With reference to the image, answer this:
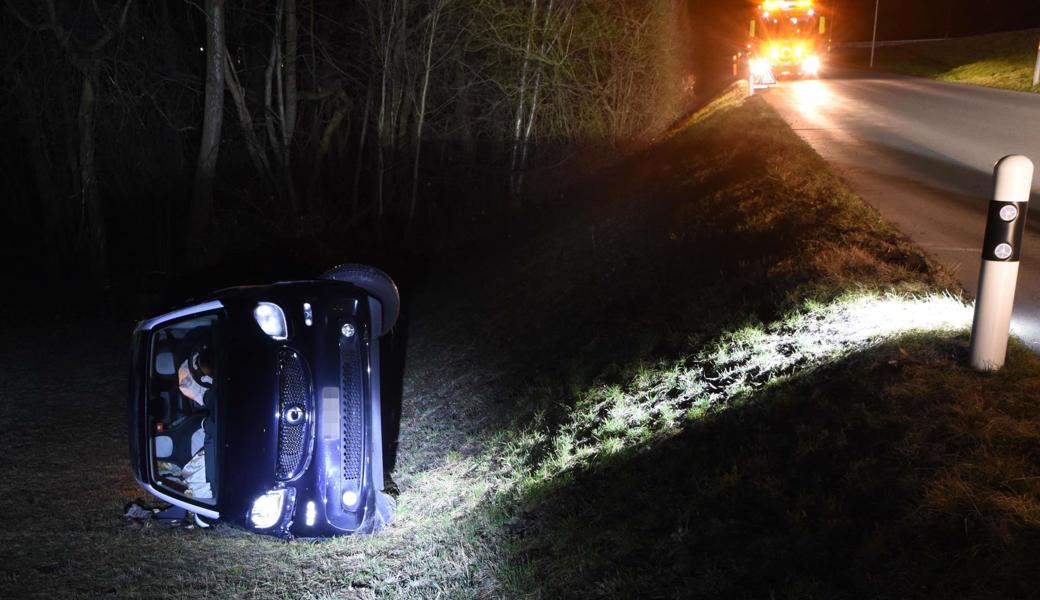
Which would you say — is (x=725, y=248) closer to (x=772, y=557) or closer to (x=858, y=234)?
(x=858, y=234)

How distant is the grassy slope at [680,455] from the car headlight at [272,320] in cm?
149

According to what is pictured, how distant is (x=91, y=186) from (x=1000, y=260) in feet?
68.8

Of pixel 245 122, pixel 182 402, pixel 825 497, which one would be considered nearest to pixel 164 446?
pixel 182 402

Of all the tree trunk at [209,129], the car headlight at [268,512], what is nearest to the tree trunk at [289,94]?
the tree trunk at [209,129]

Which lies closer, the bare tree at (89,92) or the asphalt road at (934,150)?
the asphalt road at (934,150)

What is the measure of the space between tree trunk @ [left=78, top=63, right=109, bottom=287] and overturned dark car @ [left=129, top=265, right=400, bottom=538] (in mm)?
16231

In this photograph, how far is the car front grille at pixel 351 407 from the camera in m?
5.37

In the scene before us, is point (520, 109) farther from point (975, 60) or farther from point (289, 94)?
point (975, 60)

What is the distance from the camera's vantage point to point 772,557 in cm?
379

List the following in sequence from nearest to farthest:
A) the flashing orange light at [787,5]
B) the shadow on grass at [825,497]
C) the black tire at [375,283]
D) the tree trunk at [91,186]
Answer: the shadow on grass at [825,497]
the black tire at [375,283]
the tree trunk at [91,186]
the flashing orange light at [787,5]

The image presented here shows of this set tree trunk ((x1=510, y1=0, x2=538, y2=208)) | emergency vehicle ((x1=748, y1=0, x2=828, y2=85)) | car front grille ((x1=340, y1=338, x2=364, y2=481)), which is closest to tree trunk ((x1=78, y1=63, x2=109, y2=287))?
tree trunk ((x1=510, y1=0, x2=538, y2=208))

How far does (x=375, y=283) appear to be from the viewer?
22.7 ft

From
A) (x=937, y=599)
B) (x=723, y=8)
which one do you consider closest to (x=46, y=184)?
(x=937, y=599)

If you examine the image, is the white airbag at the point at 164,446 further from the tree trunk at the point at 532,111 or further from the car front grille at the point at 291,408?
the tree trunk at the point at 532,111
